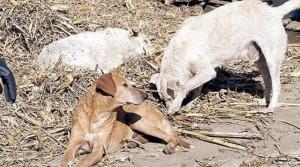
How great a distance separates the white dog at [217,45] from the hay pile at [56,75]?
1.09 feet

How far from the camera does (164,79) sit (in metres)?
9.21

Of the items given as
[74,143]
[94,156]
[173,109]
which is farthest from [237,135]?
[74,143]

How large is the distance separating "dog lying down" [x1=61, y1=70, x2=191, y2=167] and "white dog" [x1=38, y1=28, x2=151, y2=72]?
2.21m

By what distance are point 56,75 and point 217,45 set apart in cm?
202

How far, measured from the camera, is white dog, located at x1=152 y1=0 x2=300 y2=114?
9109mm

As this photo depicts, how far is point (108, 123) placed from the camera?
299 inches

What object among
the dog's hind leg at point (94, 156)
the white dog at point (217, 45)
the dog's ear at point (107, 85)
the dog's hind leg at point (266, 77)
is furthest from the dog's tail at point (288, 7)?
the dog's hind leg at point (94, 156)

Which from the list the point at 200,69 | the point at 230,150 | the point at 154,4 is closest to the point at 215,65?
the point at 200,69

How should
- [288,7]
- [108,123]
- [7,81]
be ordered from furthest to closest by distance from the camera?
[288,7] → [108,123] → [7,81]

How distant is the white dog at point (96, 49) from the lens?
997cm

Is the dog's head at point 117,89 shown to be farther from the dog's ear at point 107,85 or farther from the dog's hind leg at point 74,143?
the dog's hind leg at point 74,143

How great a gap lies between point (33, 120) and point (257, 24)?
295cm

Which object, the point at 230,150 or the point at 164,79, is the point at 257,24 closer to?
the point at 164,79

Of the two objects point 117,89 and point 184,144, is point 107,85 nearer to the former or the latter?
point 117,89
